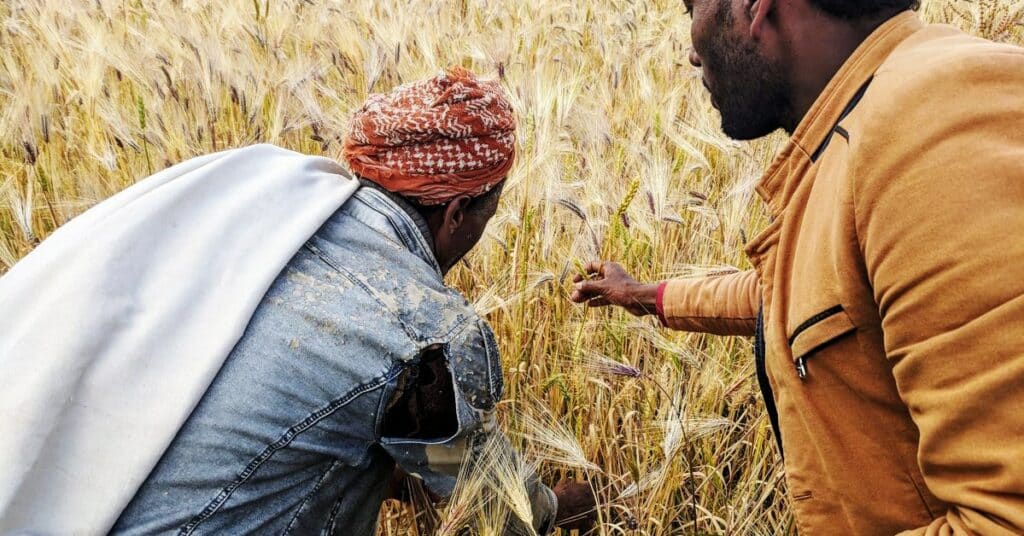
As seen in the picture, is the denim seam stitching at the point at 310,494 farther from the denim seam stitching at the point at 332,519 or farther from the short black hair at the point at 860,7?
the short black hair at the point at 860,7

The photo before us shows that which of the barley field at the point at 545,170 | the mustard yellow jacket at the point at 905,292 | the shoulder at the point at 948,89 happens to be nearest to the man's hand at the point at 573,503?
the barley field at the point at 545,170

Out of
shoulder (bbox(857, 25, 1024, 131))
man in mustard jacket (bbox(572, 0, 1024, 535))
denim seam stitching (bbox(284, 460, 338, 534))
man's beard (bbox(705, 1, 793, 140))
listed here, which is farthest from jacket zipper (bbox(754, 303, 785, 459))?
denim seam stitching (bbox(284, 460, 338, 534))

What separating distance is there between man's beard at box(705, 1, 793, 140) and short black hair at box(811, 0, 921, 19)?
0.12 meters

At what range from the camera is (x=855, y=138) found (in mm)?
944

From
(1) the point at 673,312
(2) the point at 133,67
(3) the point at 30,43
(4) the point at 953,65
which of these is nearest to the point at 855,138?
(4) the point at 953,65

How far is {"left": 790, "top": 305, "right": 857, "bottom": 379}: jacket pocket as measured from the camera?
3.27 feet

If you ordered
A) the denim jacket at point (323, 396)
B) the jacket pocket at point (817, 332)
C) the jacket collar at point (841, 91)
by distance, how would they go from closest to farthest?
1. the jacket pocket at point (817, 332)
2. the jacket collar at point (841, 91)
3. the denim jacket at point (323, 396)

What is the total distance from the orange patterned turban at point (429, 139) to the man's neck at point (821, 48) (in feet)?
2.11

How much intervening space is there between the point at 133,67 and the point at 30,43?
3.30 ft

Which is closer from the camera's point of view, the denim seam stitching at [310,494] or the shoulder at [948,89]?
the shoulder at [948,89]

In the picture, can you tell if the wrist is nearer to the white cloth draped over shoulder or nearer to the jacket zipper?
the jacket zipper

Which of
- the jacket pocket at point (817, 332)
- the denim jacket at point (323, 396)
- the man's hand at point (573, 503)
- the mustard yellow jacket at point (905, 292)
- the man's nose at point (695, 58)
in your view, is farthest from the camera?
the man's hand at point (573, 503)

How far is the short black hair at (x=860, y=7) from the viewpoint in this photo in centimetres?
115

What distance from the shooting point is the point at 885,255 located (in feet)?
2.91
